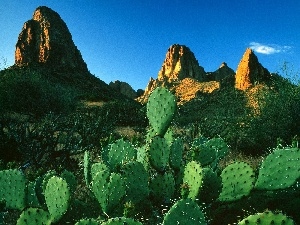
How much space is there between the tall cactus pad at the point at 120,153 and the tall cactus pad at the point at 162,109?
1.37 ft

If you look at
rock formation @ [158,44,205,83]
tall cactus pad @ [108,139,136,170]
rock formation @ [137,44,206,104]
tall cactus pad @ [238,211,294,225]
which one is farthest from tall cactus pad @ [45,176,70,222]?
rock formation @ [158,44,205,83]

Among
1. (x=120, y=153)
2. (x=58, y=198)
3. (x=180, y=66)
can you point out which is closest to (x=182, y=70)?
(x=180, y=66)

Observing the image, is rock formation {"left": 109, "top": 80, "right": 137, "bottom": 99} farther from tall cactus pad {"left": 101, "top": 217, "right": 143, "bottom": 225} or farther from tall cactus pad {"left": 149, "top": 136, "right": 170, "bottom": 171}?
tall cactus pad {"left": 101, "top": 217, "right": 143, "bottom": 225}

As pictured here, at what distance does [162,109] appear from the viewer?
402 cm

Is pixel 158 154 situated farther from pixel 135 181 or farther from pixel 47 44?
pixel 47 44

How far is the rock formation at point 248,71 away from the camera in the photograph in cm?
4362

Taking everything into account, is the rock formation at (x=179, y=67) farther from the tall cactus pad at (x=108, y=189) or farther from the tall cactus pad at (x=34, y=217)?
the tall cactus pad at (x=34, y=217)

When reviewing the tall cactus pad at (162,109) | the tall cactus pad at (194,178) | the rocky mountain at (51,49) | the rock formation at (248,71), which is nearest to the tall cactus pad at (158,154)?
the tall cactus pad at (162,109)

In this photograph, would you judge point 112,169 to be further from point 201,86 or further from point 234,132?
point 201,86

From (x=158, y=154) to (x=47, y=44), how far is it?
239 ft

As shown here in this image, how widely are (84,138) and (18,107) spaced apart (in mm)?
12203

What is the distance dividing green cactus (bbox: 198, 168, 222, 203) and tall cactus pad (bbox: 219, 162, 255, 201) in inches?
7.2

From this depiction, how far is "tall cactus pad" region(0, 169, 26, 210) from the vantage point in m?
3.50

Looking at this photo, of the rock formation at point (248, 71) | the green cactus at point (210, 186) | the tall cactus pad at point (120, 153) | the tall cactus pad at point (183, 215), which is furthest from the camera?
the rock formation at point (248, 71)
